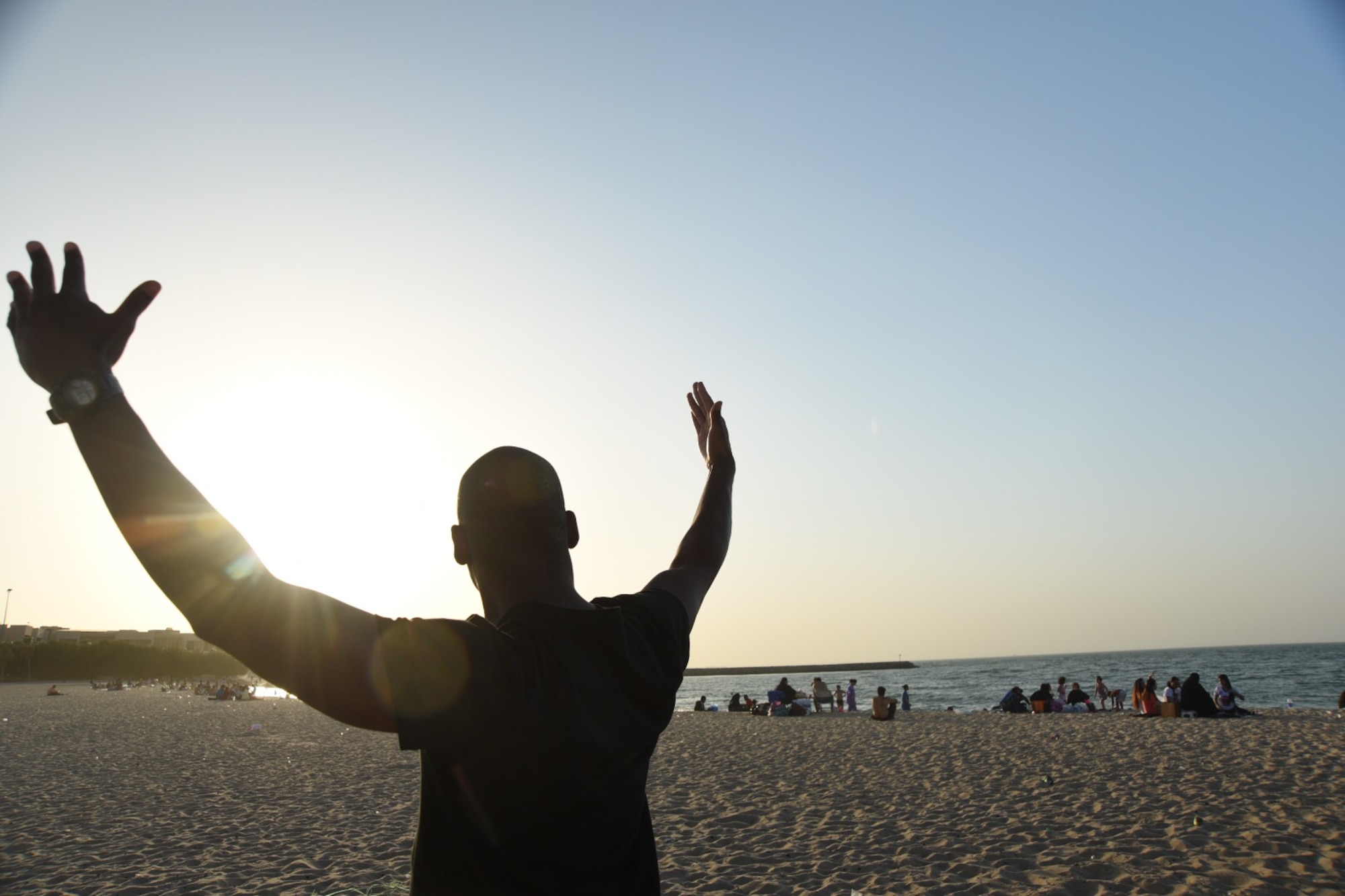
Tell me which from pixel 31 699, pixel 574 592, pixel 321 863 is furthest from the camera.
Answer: pixel 31 699

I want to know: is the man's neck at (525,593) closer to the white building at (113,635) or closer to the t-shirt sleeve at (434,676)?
the t-shirt sleeve at (434,676)

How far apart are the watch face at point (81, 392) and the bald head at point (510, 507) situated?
70 cm

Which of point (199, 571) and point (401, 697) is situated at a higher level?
point (199, 571)

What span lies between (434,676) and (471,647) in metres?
0.08

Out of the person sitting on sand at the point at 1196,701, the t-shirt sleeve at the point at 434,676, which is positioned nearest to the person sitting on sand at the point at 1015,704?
the person sitting on sand at the point at 1196,701

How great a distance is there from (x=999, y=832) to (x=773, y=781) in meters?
4.81

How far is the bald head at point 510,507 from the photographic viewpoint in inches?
69.1

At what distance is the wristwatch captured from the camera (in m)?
1.26

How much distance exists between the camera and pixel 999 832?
9.00 m

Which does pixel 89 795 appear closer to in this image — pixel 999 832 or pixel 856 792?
pixel 856 792

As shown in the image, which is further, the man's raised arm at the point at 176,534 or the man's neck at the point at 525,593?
the man's neck at the point at 525,593

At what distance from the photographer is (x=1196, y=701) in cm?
2141

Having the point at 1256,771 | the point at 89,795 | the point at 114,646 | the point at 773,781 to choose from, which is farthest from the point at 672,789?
the point at 114,646

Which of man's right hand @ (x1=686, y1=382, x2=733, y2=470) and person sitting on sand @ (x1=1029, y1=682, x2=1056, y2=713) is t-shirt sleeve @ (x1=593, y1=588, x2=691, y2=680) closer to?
man's right hand @ (x1=686, y1=382, x2=733, y2=470)
